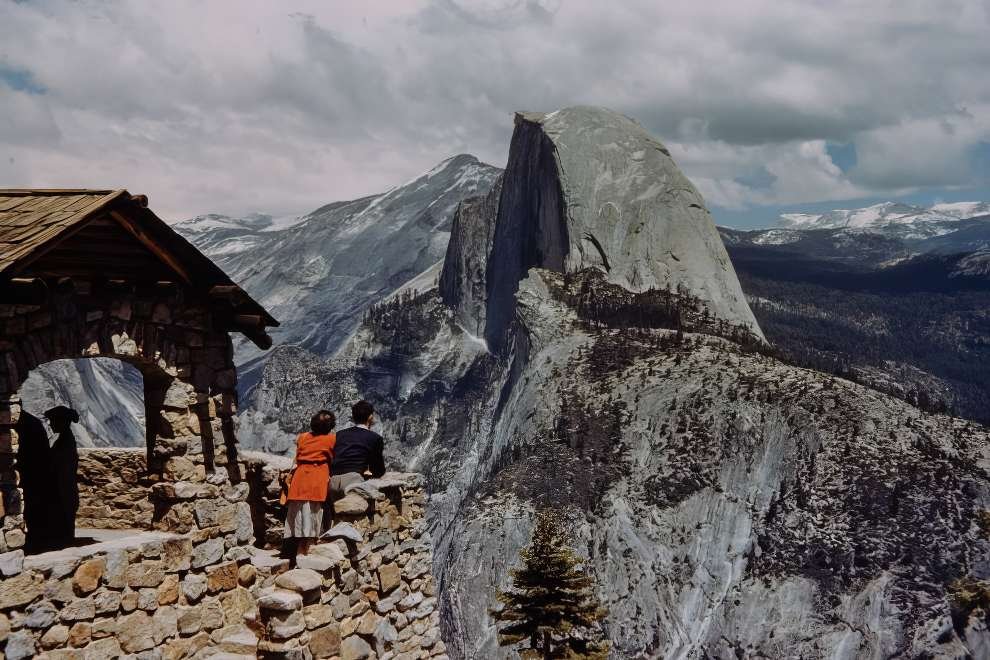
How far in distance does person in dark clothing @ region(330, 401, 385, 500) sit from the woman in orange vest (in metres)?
0.14

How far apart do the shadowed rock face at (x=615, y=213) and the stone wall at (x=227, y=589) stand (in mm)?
123169

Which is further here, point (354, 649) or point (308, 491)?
point (308, 491)

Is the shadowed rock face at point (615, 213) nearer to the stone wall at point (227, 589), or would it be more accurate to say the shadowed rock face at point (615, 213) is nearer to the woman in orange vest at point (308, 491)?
the stone wall at point (227, 589)

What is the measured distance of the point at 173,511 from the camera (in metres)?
12.0

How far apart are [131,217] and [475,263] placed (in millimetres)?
184722

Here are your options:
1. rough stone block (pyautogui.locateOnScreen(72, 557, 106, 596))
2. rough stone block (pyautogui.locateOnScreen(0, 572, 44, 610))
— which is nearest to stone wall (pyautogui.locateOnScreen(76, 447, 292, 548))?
rough stone block (pyautogui.locateOnScreen(72, 557, 106, 596))

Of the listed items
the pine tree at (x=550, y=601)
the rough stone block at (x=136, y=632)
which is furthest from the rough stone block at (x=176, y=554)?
the pine tree at (x=550, y=601)

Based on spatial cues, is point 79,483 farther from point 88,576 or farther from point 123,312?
point 88,576

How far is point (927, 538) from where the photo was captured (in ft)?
239

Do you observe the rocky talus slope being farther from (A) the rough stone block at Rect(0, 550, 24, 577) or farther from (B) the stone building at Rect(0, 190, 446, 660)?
(A) the rough stone block at Rect(0, 550, 24, 577)

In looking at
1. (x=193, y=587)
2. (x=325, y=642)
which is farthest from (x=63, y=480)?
(x=325, y=642)

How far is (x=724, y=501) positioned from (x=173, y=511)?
248ft

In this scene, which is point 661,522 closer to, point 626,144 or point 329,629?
point 329,629

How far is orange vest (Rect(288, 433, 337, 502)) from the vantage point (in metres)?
11.9
